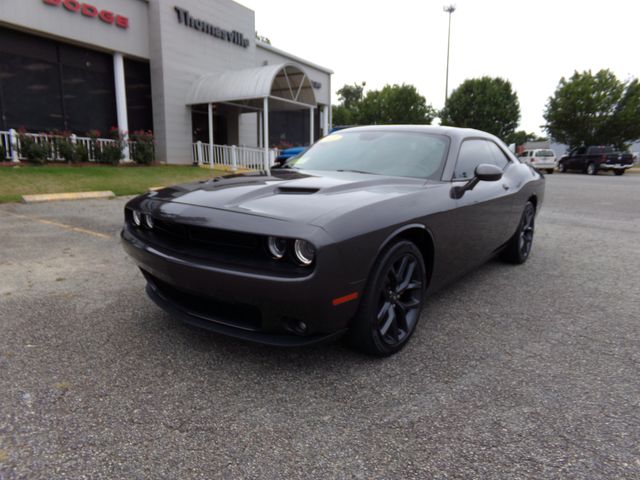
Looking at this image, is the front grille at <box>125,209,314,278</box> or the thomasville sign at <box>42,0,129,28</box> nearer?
the front grille at <box>125,209,314,278</box>

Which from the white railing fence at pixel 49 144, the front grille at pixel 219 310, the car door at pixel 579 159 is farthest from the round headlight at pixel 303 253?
the car door at pixel 579 159

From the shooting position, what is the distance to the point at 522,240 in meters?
4.73

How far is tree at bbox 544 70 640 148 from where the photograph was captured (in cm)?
3244

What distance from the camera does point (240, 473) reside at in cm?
165

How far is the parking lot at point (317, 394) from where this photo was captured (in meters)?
1.72

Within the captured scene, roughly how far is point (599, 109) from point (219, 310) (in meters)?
38.8

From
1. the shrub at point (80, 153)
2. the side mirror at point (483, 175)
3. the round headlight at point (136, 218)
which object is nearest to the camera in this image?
the round headlight at point (136, 218)

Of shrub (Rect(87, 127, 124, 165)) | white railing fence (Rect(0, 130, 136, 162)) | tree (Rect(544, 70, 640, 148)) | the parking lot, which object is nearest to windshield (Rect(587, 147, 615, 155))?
tree (Rect(544, 70, 640, 148))

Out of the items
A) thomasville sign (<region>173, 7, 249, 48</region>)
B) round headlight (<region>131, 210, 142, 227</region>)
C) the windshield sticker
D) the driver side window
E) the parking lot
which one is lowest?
the parking lot

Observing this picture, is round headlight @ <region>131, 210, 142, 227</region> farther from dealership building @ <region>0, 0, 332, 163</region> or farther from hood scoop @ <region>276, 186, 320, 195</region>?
dealership building @ <region>0, 0, 332, 163</region>

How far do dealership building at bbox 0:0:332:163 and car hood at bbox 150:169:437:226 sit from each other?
41.6 feet

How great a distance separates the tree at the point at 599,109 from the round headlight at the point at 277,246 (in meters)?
38.2

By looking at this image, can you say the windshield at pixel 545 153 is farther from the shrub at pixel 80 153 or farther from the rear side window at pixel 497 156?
the rear side window at pixel 497 156

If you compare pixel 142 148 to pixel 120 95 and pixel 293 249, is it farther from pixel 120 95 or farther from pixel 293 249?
pixel 293 249
